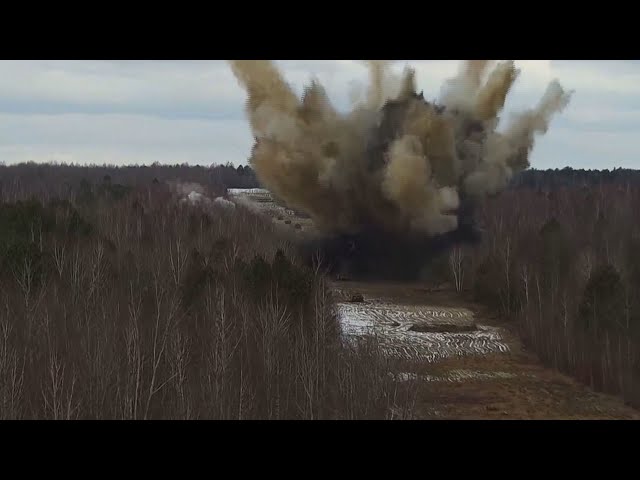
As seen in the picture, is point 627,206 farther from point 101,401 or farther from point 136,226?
Result: point 101,401

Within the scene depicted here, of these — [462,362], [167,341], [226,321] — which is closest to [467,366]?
[462,362]

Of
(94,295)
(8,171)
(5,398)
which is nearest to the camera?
(5,398)

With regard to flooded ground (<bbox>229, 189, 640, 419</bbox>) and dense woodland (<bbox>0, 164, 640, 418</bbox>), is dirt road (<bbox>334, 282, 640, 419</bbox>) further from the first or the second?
dense woodland (<bbox>0, 164, 640, 418</bbox>)

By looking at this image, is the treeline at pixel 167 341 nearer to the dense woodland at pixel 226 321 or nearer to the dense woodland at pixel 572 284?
the dense woodland at pixel 226 321

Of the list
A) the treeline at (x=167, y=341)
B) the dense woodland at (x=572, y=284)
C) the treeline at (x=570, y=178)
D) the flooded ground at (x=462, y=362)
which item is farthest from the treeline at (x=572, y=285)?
the treeline at (x=570, y=178)

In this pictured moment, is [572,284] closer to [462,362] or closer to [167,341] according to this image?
[462,362]

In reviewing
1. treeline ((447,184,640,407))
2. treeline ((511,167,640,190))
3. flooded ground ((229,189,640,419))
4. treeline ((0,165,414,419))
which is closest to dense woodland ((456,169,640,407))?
treeline ((447,184,640,407))
